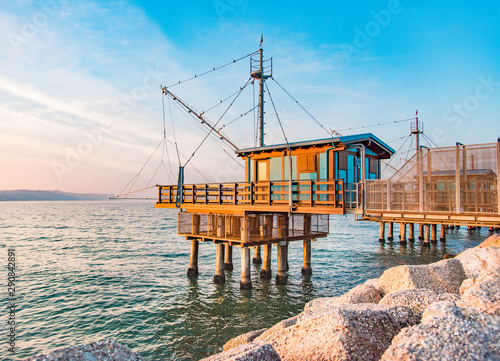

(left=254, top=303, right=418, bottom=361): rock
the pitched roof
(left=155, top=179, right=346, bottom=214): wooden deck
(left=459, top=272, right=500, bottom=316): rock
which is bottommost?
(left=254, top=303, right=418, bottom=361): rock

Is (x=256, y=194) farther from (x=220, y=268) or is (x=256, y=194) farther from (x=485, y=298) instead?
(x=485, y=298)

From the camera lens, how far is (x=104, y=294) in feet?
66.8

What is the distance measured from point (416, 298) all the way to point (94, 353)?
6.89 metres

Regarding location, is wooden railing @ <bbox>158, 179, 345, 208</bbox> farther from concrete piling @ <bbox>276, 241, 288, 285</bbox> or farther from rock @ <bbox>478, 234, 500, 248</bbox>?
rock @ <bbox>478, 234, 500, 248</bbox>

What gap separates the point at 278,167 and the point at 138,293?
11.0m

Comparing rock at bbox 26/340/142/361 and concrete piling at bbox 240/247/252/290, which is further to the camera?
concrete piling at bbox 240/247/252/290

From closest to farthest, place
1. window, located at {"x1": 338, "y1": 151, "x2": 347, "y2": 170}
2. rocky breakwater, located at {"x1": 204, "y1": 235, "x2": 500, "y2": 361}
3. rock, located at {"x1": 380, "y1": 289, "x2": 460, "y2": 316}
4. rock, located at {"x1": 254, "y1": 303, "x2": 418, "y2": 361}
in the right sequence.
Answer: rocky breakwater, located at {"x1": 204, "y1": 235, "x2": 500, "y2": 361}, rock, located at {"x1": 254, "y1": 303, "x2": 418, "y2": 361}, rock, located at {"x1": 380, "y1": 289, "x2": 460, "y2": 316}, window, located at {"x1": 338, "y1": 151, "x2": 347, "y2": 170}

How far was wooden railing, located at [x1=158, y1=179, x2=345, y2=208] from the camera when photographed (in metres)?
17.3

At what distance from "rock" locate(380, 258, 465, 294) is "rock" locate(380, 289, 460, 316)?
1690 millimetres

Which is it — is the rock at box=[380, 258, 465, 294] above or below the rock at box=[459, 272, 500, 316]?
below

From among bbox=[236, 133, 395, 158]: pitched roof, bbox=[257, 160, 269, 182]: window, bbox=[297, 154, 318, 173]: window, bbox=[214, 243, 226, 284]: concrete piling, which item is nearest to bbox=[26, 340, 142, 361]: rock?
bbox=[236, 133, 395, 158]: pitched roof

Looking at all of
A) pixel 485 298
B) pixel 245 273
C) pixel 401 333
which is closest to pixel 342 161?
pixel 245 273

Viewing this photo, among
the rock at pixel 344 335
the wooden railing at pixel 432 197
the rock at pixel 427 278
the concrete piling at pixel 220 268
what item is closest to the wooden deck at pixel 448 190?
the wooden railing at pixel 432 197

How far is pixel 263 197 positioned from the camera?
20203 mm
